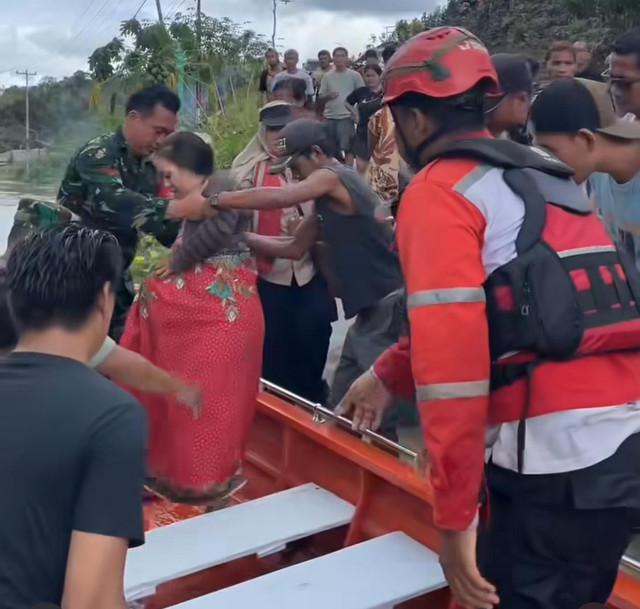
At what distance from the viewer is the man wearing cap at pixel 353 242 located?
3508 millimetres

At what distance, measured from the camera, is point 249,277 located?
11.3 feet

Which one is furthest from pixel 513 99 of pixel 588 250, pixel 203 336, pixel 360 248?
pixel 588 250

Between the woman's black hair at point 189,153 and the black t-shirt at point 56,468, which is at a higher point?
the woman's black hair at point 189,153

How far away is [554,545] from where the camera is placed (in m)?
1.79

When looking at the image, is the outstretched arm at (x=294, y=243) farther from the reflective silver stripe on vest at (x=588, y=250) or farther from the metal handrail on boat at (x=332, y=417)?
the reflective silver stripe on vest at (x=588, y=250)

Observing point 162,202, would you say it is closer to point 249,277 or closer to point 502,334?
point 249,277

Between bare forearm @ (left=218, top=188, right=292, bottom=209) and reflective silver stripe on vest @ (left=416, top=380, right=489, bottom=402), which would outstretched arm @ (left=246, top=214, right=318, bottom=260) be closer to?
bare forearm @ (left=218, top=188, right=292, bottom=209)

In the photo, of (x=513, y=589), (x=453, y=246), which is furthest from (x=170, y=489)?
(x=453, y=246)

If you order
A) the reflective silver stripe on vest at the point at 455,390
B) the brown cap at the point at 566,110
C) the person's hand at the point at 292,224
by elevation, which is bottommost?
the person's hand at the point at 292,224

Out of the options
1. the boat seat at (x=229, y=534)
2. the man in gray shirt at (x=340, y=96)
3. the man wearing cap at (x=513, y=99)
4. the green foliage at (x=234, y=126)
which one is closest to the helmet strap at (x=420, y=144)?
the boat seat at (x=229, y=534)

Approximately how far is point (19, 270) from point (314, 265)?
100.0 inches

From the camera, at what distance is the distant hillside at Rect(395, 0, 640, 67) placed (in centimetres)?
1488

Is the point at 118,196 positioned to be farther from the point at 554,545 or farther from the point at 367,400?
the point at 554,545

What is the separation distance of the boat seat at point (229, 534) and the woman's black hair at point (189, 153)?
118cm
